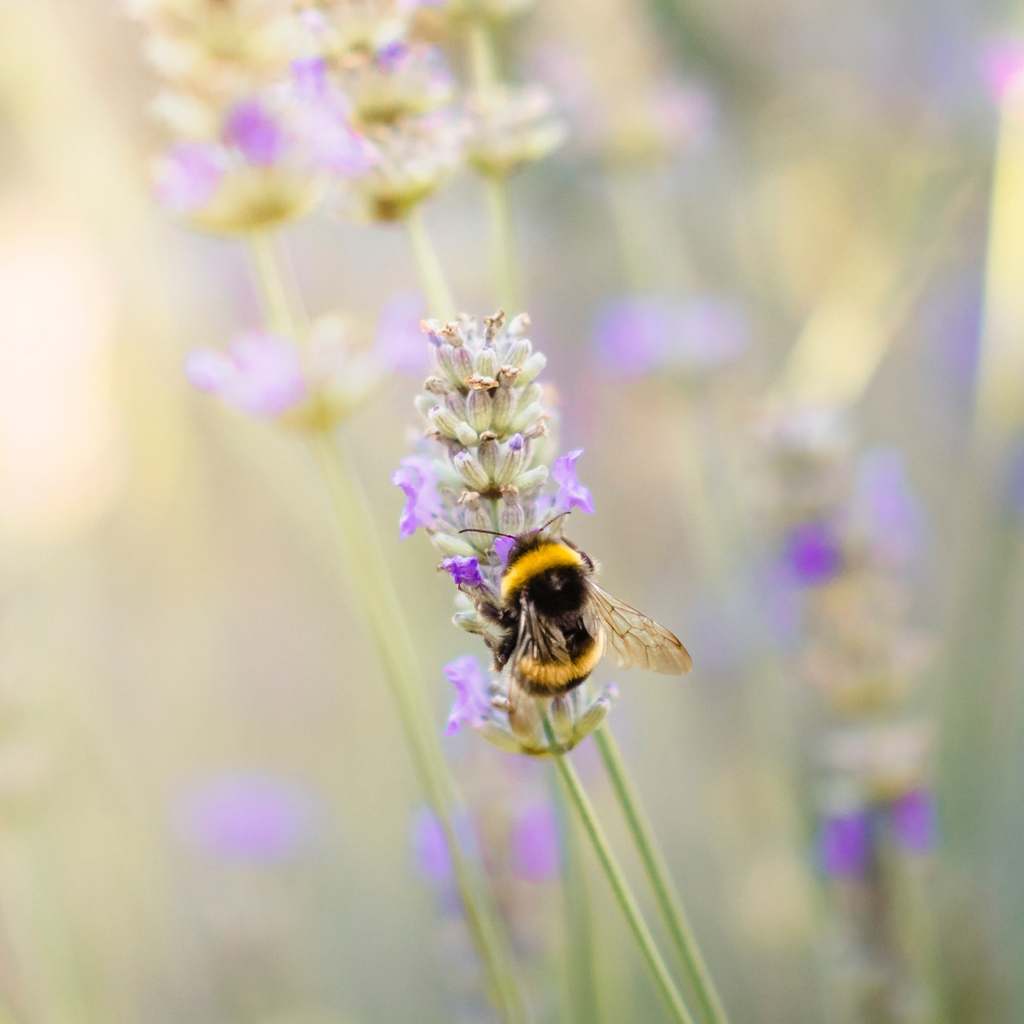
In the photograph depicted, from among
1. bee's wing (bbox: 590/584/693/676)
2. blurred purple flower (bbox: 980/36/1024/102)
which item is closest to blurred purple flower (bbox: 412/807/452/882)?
bee's wing (bbox: 590/584/693/676)

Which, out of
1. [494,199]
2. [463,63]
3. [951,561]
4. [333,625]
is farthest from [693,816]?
[463,63]

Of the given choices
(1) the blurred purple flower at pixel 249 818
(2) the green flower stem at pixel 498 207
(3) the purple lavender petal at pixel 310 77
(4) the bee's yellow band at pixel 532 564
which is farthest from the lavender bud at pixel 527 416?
(1) the blurred purple flower at pixel 249 818

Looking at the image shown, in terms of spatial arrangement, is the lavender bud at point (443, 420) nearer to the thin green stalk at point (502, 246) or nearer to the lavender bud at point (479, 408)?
the lavender bud at point (479, 408)

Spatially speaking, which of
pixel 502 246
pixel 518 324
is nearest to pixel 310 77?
pixel 502 246

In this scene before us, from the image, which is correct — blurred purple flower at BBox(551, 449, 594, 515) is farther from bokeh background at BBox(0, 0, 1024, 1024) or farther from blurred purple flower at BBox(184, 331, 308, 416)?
bokeh background at BBox(0, 0, 1024, 1024)

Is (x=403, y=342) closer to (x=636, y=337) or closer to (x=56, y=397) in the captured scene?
(x=636, y=337)

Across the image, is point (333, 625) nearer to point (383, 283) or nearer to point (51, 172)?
point (383, 283)
